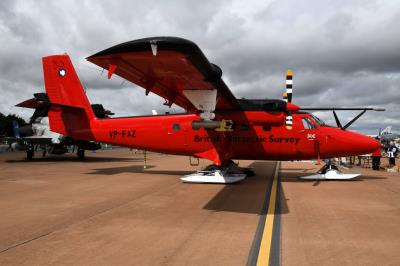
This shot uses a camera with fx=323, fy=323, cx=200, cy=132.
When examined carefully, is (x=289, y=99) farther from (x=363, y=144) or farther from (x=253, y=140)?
(x=363, y=144)

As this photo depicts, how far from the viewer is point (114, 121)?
14.9m

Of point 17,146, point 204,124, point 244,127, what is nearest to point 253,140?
point 244,127

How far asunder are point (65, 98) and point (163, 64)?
959 centimetres

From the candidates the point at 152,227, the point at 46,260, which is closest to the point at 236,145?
the point at 152,227

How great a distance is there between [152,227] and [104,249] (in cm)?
142

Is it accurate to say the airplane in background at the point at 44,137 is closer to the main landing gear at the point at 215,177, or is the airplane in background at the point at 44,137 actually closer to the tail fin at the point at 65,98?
the tail fin at the point at 65,98

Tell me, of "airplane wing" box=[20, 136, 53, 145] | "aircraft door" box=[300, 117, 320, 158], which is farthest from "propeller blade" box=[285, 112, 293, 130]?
"airplane wing" box=[20, 136, 53, 145]

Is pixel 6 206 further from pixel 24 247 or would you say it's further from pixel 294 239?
pixel 294 239

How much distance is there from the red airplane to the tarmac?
95.5 inches

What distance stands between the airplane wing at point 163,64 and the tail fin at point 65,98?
229 inches

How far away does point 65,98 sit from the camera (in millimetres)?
15766

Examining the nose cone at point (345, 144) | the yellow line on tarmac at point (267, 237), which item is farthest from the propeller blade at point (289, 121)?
the yellow line on tarmac at point (267, 237)

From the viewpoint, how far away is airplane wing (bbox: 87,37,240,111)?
6.41 metres

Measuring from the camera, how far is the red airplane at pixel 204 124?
9.94 m
